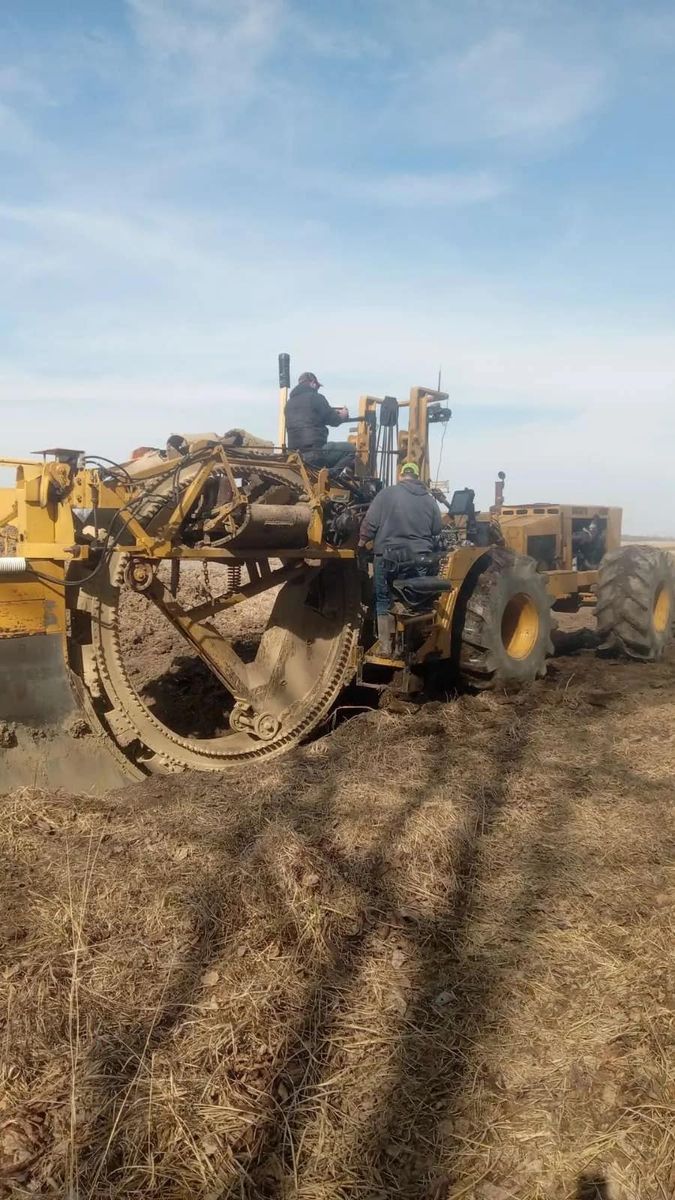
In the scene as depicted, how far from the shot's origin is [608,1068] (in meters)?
2.67

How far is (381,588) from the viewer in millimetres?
6484

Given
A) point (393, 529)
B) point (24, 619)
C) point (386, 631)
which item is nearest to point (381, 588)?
point (386, 631)

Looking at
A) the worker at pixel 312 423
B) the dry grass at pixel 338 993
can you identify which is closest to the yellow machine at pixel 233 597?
the worker at pixel 312 423

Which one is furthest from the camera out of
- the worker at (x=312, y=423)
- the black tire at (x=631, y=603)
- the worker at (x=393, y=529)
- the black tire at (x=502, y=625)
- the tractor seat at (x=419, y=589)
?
the black tire at (x=631, y=603)

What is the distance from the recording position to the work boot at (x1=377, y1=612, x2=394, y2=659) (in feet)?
21.1

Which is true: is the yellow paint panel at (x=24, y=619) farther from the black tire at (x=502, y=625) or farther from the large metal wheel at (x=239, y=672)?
the black tire at (x=502, y=625)

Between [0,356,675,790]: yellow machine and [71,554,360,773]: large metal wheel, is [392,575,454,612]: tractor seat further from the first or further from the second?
[71,554,360,773]: large metal wheel

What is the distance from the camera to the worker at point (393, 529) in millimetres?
6355

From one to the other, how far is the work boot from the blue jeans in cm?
3

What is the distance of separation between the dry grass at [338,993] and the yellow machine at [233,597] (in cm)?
89

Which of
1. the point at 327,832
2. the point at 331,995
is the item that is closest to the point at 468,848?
the point at 327,832

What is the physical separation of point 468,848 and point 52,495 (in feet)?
10.3

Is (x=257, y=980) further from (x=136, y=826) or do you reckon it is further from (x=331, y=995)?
(x=136, y=826)

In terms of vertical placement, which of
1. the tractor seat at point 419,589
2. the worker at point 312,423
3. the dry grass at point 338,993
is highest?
the worker at point 312,423
